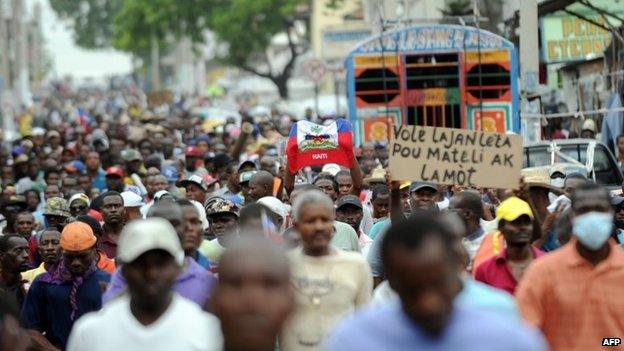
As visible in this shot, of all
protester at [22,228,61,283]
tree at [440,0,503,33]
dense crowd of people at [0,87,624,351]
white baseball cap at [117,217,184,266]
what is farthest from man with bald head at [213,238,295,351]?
tree at [440,0,503,33]

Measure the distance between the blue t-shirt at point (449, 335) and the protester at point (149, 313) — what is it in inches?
39.4

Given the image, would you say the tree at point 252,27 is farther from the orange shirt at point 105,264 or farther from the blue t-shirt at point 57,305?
the blue t-shirt at point 57,305

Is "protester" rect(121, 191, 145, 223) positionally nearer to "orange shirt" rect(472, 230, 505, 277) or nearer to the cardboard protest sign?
the cardboard protest sign

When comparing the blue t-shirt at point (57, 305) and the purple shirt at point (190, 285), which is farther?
the blue t-shirt at point (57, 305)

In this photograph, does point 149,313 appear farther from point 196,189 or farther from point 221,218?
point 196,189

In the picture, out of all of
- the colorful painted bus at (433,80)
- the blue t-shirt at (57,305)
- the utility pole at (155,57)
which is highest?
the utility pole at (155,57)

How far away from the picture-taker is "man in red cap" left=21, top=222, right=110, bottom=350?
10086mm

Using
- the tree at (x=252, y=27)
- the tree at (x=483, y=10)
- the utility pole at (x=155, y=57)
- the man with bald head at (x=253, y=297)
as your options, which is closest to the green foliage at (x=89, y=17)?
the utility pole at (x=155, y=57)

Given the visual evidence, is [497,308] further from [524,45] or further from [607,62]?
[607,62]

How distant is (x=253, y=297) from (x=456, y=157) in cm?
538

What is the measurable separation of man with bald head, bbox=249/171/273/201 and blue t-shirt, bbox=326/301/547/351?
26.0ft

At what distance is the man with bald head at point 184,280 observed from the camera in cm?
770

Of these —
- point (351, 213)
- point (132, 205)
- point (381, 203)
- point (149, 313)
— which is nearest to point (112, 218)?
point (132, 205)

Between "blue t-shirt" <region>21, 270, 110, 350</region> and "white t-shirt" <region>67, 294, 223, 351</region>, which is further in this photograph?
"blue t-shirt" <region>21, 270, 110, 350</region>
